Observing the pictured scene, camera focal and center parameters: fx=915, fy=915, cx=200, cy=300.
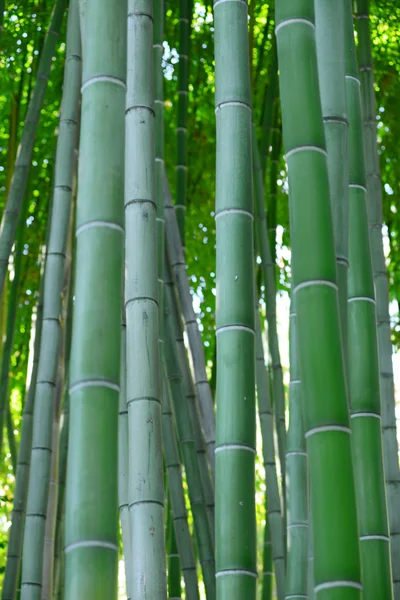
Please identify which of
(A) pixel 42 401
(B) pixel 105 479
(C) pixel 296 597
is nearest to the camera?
(B) pixel 105 479

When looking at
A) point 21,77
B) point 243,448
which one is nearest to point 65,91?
point 243,448

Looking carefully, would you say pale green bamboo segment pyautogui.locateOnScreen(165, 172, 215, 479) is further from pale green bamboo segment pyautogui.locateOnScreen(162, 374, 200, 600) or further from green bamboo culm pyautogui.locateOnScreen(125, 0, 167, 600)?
green bamboo culm pyautogui.locateOnScreen(125, 0, 167, 600)

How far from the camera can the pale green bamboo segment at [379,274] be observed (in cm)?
273

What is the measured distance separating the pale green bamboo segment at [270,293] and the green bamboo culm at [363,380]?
4.27ft

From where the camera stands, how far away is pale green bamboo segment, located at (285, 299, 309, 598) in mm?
2018

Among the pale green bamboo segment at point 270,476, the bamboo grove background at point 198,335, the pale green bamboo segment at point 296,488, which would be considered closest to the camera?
the bamboo grove background at point 198,335

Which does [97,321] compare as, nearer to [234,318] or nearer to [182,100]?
[234,318]

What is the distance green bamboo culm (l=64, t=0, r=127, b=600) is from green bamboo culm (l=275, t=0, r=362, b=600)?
0.30 meters

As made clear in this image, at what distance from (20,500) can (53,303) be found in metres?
0.99

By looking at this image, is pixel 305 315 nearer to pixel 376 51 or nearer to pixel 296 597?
pixel 296 597

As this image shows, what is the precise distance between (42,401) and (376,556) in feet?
4.14

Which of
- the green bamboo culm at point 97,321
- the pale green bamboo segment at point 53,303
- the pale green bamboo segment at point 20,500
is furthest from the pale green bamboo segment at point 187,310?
the green bamboo culm at point 97,321

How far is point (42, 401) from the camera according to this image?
280 cm

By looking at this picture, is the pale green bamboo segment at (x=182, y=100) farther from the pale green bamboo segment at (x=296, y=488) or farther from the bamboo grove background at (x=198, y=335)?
the pale green bamboo segment at (x=296, y=488)
